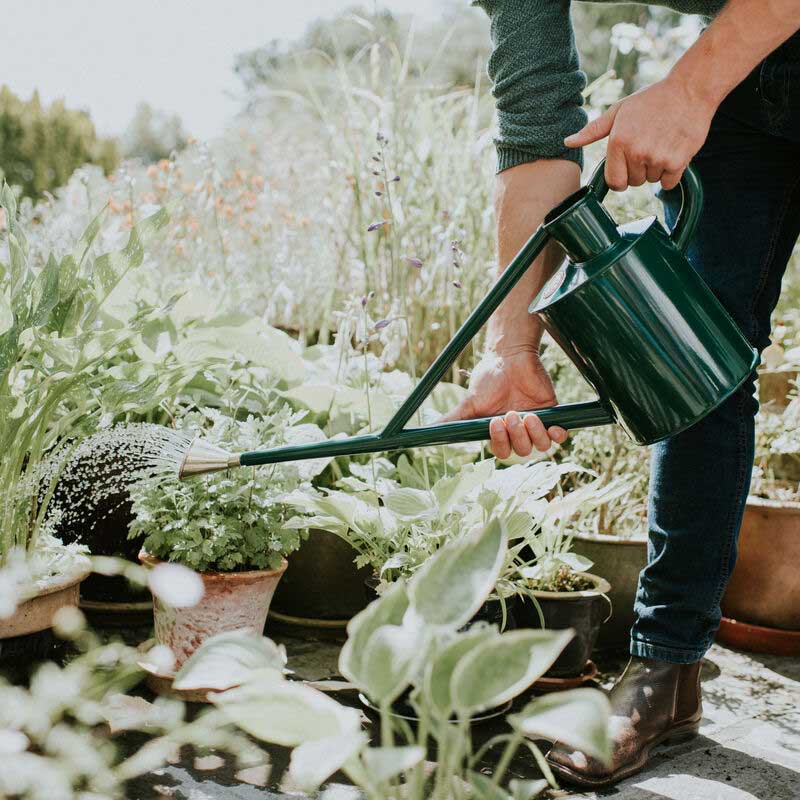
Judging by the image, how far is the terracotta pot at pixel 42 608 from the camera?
131 cm

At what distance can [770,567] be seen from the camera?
1.90m

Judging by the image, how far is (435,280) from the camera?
2.72 meters

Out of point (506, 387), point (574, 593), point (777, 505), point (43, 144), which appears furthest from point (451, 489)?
point (43, 144)

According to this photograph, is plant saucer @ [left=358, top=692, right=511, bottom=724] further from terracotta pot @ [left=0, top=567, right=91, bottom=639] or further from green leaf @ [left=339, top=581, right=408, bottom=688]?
green leaf @ [left=339, top=581, right=408, bottom=688]

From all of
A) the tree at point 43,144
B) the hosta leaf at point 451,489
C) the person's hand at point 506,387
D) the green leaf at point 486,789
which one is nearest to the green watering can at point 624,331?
the person's hand at point 506,387

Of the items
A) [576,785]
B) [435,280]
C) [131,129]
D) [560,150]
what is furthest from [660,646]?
[131,129]

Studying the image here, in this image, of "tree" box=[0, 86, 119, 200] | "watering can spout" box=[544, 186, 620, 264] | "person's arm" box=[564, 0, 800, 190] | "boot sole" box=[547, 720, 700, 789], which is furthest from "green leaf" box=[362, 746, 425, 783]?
"tree" box=[0, 86, 119, 200]

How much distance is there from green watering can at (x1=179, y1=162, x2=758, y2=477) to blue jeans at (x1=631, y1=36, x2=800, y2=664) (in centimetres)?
34

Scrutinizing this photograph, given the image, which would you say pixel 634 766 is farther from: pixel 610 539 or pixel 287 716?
pixel 287 716

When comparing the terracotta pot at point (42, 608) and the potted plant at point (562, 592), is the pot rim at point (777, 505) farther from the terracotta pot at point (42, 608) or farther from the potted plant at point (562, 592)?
the terracotta pot at point (42, 608)

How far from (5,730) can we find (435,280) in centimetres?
189

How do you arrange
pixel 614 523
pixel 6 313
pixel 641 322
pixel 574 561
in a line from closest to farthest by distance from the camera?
1. pixel 641 322
2. pixel 6 313
3. pixel 574 561
4. pixel 614 523

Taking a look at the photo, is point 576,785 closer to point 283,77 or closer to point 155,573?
point 155,573

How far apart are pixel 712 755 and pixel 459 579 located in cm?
104
